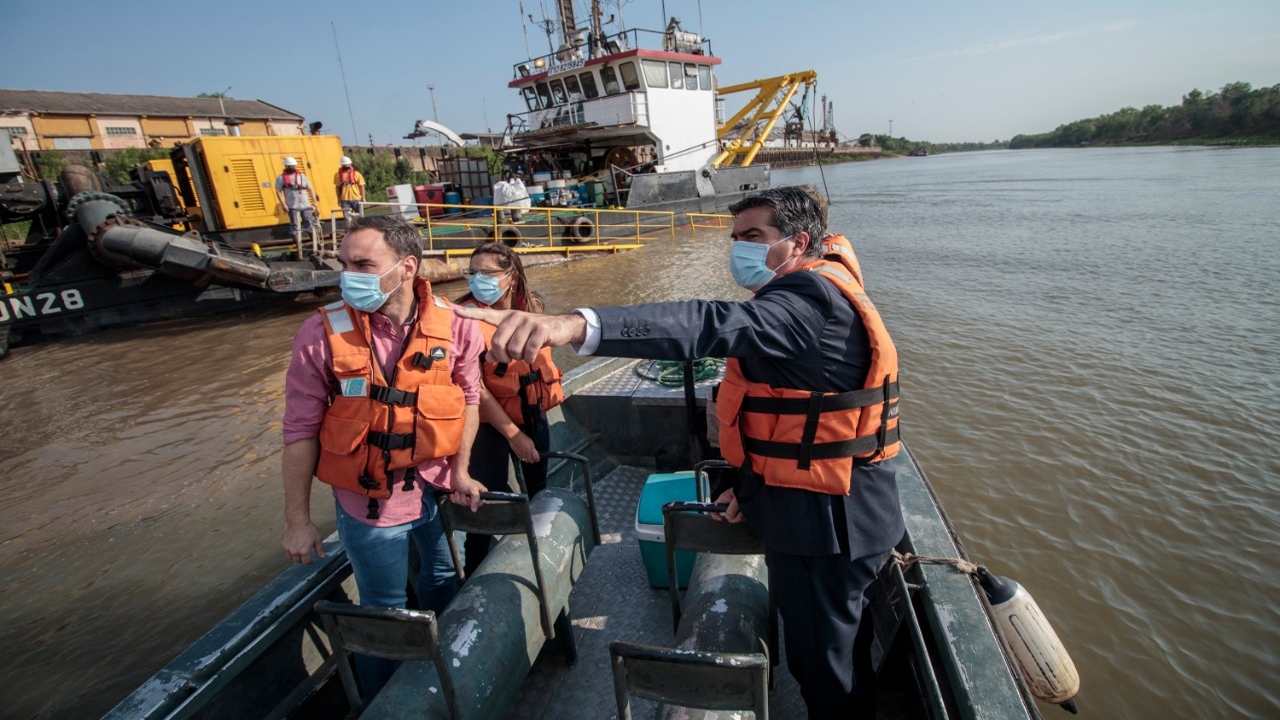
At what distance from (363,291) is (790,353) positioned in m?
1.42

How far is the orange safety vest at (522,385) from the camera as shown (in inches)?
112

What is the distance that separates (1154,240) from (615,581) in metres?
14.8

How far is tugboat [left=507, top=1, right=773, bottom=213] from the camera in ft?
57.0

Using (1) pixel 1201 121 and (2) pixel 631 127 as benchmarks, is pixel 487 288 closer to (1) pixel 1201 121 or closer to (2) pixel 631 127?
(2) pixel 631 127

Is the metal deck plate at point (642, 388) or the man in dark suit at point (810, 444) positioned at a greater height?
the man in dark suit at point (810, 444)

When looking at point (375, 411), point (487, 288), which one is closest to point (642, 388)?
point (487, 288)

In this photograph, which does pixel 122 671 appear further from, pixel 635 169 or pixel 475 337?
pixel 635 169

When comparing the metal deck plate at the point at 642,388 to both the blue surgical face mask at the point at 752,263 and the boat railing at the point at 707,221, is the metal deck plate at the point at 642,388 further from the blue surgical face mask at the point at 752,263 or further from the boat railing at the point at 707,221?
the boat railing at the point at 707,221

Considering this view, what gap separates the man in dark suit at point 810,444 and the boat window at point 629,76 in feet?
57.7

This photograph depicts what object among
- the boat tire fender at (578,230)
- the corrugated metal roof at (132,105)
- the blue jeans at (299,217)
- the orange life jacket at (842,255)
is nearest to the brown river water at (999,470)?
the blue jeans at (299,217)

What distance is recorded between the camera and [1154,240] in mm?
12453

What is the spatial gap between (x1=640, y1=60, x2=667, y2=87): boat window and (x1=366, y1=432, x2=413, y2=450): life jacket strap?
58.3 ft

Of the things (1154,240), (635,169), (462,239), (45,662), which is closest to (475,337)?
(45,662)

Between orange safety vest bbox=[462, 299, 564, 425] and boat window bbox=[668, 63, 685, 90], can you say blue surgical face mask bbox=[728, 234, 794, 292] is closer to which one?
orange safety vest bbox=[462, 299, 564, 425]
